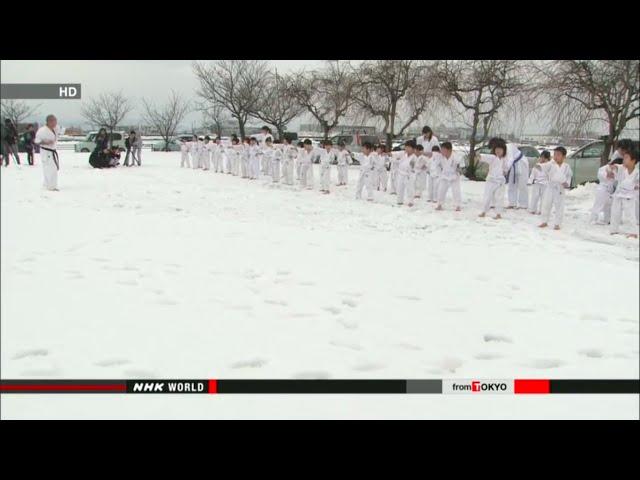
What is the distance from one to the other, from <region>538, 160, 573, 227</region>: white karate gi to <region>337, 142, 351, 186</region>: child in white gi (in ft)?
15.5

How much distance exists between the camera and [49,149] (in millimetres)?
4203

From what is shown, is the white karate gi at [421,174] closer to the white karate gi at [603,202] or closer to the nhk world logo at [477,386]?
the white karate gi at [603,202]

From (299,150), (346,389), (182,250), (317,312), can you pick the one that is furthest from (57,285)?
(299,150)

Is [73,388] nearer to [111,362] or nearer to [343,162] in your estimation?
[111,362]

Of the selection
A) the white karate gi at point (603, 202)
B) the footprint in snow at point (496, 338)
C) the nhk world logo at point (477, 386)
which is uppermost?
the white karate gi at point (603, 202)

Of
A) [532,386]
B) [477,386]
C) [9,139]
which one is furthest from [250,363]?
[9,139]

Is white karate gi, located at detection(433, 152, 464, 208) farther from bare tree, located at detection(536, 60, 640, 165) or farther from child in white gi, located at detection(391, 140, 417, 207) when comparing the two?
bare tree, located at detection(536, 60, 640, 165)

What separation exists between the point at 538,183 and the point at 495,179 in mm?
555

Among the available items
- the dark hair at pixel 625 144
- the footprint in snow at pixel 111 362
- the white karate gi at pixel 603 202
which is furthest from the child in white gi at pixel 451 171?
the footprint in snow at pixel 111 362

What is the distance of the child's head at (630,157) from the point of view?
10.9 feet

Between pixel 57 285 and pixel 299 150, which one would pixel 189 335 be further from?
pixel 299 150

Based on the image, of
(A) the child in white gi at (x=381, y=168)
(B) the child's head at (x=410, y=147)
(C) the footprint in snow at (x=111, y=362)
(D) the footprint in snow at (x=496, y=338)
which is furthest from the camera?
(A) the child in white gi at (x=381, y=168)

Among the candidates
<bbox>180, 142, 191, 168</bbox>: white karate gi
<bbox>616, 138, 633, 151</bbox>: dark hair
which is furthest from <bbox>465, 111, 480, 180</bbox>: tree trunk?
<bbox>180, 142, 191, 168</bbox>: white karate gi

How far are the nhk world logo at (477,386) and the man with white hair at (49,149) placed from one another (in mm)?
2754
